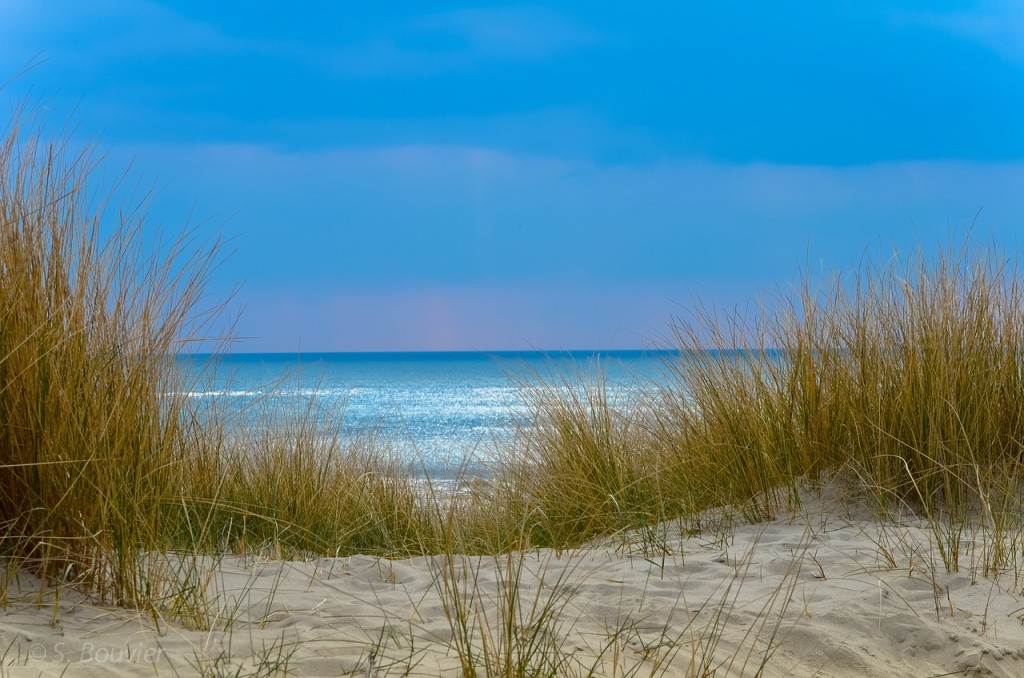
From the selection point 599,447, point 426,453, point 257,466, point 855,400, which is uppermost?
point 855,400

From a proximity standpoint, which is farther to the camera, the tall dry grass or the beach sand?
the tall dry grass

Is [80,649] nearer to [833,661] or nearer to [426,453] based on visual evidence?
[833,661]

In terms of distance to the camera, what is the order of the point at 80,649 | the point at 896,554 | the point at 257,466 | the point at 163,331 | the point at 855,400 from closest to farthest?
the point at 80,649
the point at 163,331
the point at 896,554
the point at 855,400
the point at 257,466

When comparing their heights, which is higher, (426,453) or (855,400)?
(855,400)

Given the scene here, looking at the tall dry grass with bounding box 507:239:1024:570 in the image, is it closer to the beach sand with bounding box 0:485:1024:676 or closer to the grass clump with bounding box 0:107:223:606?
the beach sand with bounding box 0:485:1024:676

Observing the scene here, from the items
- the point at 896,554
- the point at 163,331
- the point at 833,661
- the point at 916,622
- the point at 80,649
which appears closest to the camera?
the point at 80,649

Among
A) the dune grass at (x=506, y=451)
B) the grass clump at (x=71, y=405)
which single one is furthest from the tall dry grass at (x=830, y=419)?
the grass clump at (x=71, y=405)

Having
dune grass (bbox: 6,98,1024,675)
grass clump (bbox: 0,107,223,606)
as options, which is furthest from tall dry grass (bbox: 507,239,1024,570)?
grass clump (bbox: 0,107,223,606)

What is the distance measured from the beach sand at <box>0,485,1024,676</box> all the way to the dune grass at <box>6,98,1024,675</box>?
7 centimetres

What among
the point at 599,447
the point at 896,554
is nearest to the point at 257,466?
the point at 599,447

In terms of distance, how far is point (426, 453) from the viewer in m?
10.1

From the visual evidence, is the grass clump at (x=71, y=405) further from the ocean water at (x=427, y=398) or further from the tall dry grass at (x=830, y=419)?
the tall dry grass at (x=830, y=419)

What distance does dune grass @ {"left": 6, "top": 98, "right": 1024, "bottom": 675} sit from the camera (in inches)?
86.0

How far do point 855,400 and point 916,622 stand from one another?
1548mm
